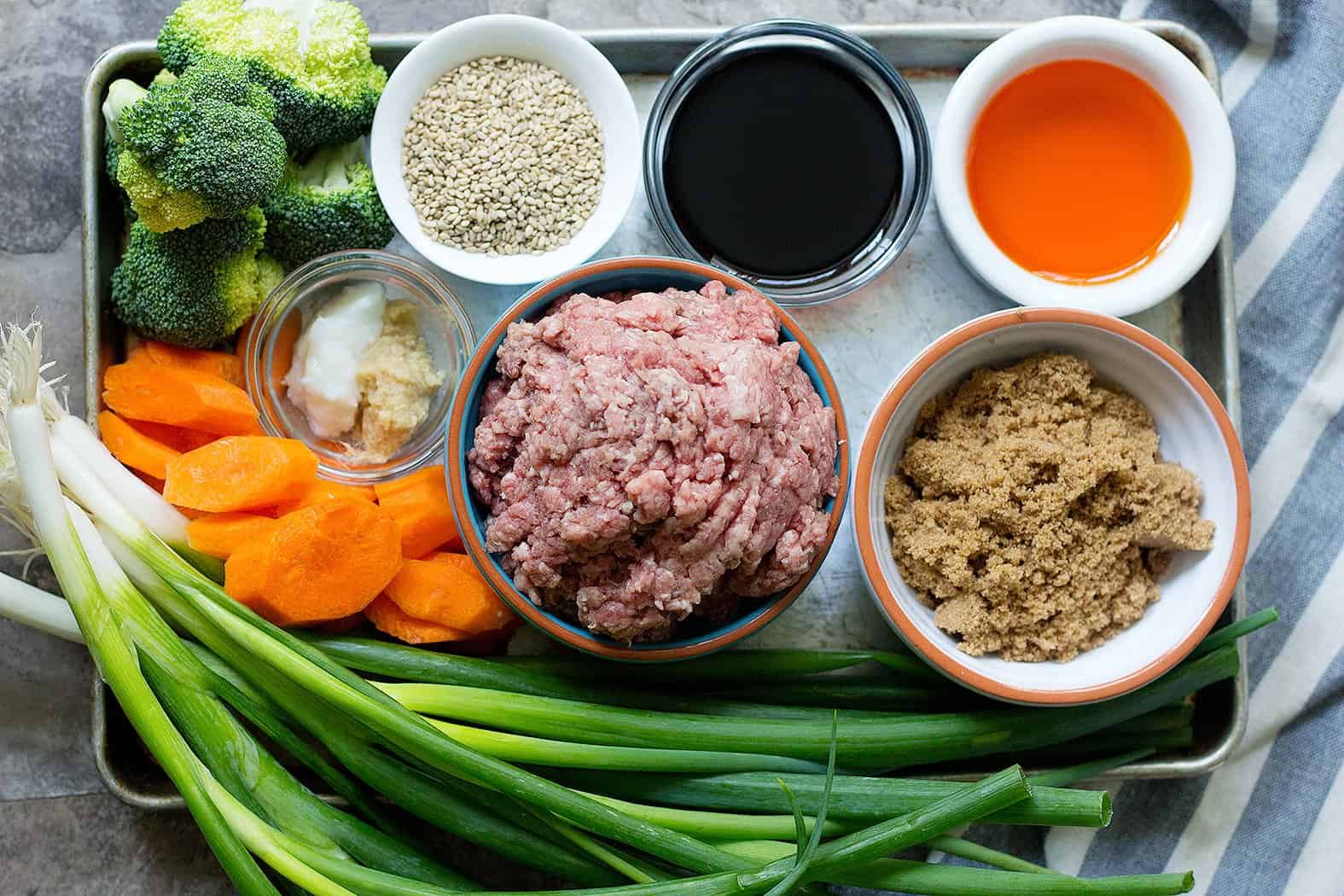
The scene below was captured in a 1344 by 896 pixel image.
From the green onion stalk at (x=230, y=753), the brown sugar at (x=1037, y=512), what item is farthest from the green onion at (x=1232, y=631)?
the green onion stalk at (x=230, y=753)

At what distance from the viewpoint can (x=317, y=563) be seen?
5.97 ft

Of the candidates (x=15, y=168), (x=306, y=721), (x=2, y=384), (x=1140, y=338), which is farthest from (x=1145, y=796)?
(x=15, y=168)

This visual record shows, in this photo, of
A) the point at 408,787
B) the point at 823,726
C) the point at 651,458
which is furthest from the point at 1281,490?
the point at 408,787

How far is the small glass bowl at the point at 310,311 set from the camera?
1.99 metres

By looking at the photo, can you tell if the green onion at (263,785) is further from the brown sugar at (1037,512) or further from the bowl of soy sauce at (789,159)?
the bowl of soy sauce at (789,159)

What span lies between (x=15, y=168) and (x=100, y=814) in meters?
1.21

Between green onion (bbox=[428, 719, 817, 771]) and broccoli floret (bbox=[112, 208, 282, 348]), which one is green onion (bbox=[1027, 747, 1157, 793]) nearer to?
green onion (bbox=[428, 719, 817, 771])

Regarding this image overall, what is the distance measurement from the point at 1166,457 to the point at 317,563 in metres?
1.44

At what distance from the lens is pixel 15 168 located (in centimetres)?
212

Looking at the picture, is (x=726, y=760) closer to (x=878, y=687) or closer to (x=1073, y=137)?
(x=878, y=687)

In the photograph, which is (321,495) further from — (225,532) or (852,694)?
(852,694)

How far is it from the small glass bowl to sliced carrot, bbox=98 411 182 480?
0.17 m

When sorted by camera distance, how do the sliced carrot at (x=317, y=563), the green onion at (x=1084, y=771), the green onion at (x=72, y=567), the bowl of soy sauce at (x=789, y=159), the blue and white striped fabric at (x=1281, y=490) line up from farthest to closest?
the blue and white striped fabric at (x=1281, y=490)
the bowl of soy sauce at (x=789, y=159)
the green onion at (x=1084, y=771)
the sliced carrot at (x=317, y=563)
the green onion at (x=72, y=567)

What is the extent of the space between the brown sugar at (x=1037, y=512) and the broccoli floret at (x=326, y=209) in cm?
102
